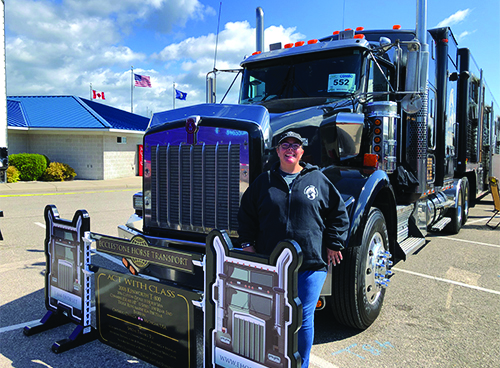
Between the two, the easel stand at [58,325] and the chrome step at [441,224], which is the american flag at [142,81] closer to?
the chrome step at [441,224]

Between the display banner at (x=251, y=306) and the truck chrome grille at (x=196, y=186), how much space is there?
88cm

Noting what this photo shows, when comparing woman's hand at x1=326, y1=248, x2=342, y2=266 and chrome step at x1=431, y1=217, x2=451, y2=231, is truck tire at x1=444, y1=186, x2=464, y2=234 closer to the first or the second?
chrome step at x1=431, y1=217, x2=451, y2=231

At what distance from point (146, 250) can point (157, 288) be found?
0.29 m

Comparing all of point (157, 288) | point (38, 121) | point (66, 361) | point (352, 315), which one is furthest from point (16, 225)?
point (38, 121)

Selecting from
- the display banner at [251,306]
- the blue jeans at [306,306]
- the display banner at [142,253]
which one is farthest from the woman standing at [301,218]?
the display banner at [142,253]

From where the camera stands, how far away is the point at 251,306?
96.7 inches

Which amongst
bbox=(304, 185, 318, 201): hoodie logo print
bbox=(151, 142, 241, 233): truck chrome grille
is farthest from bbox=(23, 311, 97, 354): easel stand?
bbox=(304, 185, 318, 201): hoodie logo print

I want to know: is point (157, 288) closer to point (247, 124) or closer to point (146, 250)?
point (146, 250)

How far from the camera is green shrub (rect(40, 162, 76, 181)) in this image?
65.7 feet

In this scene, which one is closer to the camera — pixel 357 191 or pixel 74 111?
pixel 357 191

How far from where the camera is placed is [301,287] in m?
2.69

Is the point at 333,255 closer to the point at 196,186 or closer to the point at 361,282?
the point at 361,282

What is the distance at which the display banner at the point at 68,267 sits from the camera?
3.42 meters

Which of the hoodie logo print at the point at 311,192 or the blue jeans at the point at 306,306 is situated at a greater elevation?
the hoodie logo print at the point at 311,192
